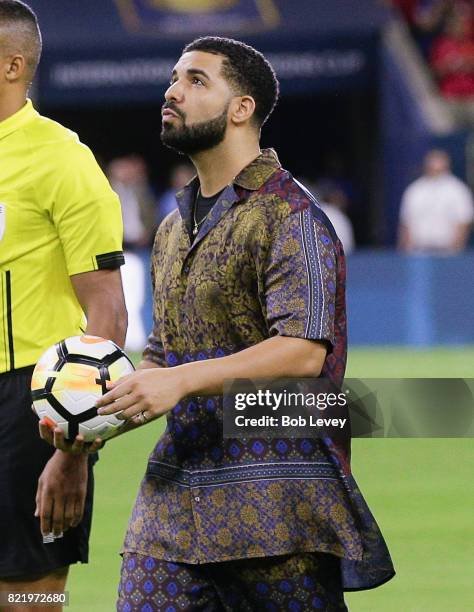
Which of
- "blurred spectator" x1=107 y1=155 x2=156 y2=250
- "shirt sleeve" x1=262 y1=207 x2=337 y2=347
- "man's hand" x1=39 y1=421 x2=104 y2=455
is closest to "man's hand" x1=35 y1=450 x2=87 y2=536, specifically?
"man's hand" x1=39 y1=421 x2=104 y2=455

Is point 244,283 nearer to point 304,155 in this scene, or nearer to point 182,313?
point 182,313

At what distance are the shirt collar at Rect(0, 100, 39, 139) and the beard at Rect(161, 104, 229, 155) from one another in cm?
73

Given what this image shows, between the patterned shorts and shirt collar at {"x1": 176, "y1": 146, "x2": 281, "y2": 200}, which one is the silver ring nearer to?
the patterned shorts

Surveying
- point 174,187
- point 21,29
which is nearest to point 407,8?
point 174,187

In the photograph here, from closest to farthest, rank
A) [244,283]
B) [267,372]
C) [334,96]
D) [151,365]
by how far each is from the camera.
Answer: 1. [267,372]
2. [244,283]
3. [151,365]
4. [334,96]

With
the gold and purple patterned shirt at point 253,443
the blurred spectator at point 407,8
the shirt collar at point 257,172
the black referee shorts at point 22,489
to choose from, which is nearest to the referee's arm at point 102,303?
the black referee shorts at point 22,489

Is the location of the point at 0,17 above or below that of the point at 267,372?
above

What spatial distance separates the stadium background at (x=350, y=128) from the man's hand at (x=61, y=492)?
510 cm

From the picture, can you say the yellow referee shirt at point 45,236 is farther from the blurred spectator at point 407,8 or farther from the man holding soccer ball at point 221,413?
the blurred spectator at point 407,8

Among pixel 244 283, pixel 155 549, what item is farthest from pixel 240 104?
pixel 155 549

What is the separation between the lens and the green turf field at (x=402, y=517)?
7.23m

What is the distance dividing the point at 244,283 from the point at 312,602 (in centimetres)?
94

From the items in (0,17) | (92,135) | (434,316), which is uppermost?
(0,17)

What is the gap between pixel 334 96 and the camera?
27266mm
